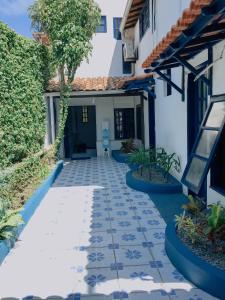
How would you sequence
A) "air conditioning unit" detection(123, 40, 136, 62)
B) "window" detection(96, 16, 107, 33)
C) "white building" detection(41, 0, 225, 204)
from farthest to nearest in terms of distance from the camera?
"window" detection(96, 16, 107, 33) → "air conditioning unit" detection(123, 40, 136, 62) → "white building" detection(41, 0, 225, 204)

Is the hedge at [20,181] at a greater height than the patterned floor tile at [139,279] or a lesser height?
greater

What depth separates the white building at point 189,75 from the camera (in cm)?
365

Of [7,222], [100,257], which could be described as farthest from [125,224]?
[7,222]

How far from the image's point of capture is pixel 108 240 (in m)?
5.39

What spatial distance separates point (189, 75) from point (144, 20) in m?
6.37

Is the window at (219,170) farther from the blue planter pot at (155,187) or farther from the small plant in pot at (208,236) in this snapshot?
the blue planter pot at (155,187)

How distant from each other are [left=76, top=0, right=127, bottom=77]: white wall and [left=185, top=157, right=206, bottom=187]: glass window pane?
1237 centimetres

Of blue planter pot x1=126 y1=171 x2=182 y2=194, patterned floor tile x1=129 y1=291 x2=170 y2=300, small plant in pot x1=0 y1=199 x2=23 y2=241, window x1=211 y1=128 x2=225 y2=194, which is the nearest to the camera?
patterned floor tile x1=129 y1=291 x2=170 y2=300

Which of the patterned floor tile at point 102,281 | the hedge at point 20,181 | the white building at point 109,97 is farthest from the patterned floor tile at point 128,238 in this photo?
the white building at point 109,97

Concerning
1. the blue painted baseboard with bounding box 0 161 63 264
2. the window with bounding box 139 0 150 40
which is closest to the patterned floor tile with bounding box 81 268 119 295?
the blue painted baseboard with bounding box 0 161 63 264

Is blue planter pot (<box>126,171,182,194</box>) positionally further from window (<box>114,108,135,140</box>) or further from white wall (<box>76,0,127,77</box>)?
white wall (<box>76,0,127,77</box>)

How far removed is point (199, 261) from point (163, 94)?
6678 millimetres

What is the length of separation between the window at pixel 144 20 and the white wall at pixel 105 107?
13.5 ft

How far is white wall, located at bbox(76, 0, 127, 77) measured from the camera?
1619 centimetres
